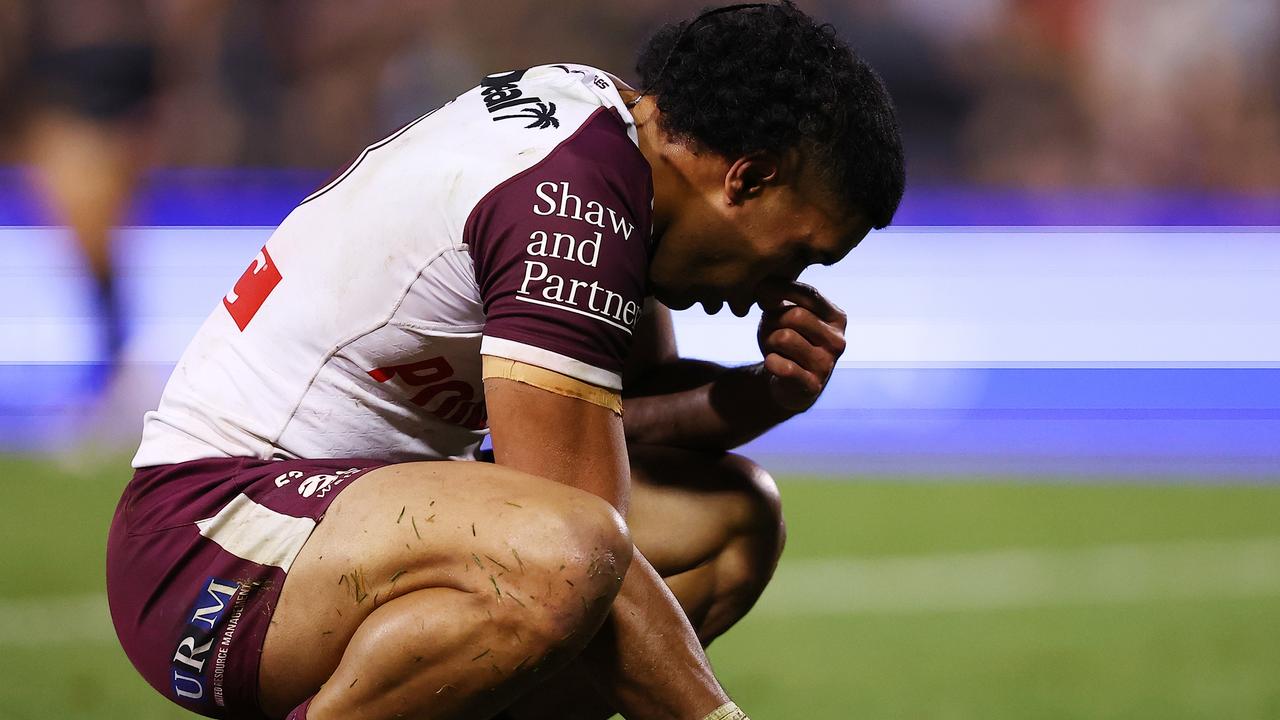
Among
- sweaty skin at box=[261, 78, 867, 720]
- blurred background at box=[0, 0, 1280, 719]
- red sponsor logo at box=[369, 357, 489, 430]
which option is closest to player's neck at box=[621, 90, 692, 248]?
sweaty skin at box=[261, 78, 867, 720]

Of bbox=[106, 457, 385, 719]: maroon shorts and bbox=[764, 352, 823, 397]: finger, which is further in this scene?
bbox=[764, 352, 823, 397]: finger

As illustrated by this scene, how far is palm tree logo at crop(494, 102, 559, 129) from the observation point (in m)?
1.98

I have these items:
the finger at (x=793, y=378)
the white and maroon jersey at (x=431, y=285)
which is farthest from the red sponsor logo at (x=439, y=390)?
the finger at (x=793, y=378)

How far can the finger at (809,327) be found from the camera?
226 centimetres

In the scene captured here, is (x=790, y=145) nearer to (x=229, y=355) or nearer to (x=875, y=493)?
(x=229, y=355)

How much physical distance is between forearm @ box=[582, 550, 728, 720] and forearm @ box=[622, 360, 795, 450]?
651mm

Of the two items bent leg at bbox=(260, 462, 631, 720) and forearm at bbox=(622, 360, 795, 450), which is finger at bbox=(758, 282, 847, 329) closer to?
forearm at bbox=(622, 360, 795, 450)

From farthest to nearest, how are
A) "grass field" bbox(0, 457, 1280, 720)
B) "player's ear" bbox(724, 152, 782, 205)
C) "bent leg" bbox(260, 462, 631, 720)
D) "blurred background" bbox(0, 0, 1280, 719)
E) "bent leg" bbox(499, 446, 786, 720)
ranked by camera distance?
"blurred background" bbox(0, 0, 1280, 719) < "grass field" bbox(0, 457, 1280, 720) < "bent leg" bbox(499, 446, 786, 720) < "player's ear" bbox(724, 152, 782, 205) < "bent leg" bbox(260, 462, 631, 720)

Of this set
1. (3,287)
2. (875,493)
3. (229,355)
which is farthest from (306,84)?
(229,355)

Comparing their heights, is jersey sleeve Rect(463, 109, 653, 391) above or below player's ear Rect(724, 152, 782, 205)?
below

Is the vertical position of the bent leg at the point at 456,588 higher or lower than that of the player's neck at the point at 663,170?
lower

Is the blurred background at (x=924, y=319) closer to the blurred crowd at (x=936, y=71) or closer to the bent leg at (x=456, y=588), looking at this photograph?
the blurred crowd at (x=936, y=71)

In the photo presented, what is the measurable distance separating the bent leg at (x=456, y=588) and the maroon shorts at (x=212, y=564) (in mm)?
88

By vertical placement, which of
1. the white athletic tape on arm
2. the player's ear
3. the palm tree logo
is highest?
the player's ear
